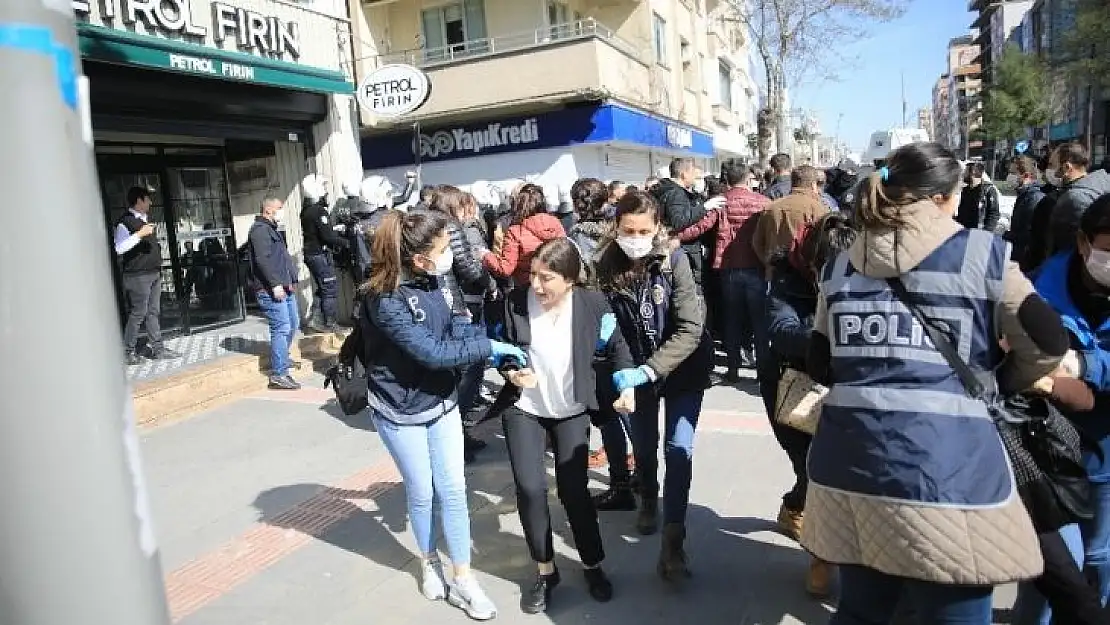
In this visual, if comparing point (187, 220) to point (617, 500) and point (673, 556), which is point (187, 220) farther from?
point (673, 556)

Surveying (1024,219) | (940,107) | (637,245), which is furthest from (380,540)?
(940,107)

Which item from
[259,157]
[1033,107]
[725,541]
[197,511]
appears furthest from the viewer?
[1033,107]

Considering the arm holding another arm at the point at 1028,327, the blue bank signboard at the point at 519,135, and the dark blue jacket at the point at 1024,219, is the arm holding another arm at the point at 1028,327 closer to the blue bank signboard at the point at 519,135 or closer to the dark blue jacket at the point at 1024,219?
the dark blue jacket at the point at 1024,219

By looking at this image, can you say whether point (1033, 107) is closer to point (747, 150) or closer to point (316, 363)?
point (747, 150)

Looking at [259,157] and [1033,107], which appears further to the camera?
[1033,107]

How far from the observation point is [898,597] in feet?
7.48

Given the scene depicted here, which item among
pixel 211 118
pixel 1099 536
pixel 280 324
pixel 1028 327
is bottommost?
pixel 1099 536

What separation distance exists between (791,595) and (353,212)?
5.93 m

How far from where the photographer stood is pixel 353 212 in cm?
805

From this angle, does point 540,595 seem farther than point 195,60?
No

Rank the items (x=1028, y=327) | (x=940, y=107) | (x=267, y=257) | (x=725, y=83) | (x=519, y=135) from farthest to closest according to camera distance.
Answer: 1. (x=940, y=107)
2. (x=725, y=83)
3. (x=519, y=135)
4. (x=267, y=257)
5. (x=1028, y=327)

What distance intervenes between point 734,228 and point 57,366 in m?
6.62

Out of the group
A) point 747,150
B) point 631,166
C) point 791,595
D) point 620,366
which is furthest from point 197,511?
point 747,150

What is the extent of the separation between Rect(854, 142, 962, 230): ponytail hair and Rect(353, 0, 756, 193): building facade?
40.3ft
